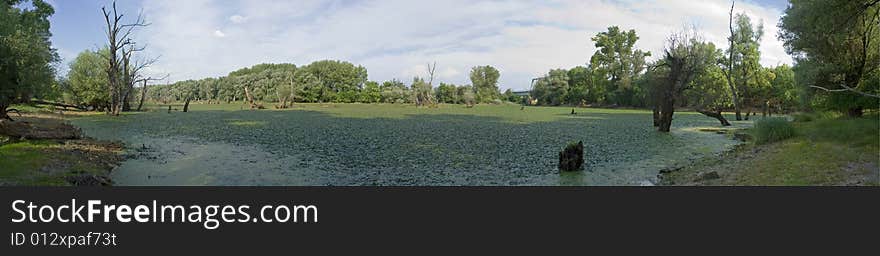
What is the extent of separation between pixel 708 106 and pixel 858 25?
32.4 m

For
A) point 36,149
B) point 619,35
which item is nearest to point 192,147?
point 36,149

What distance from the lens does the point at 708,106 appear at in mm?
44156

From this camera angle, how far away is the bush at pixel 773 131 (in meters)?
13.6

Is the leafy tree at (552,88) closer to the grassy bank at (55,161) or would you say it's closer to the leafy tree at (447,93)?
the leafy tree at (447,93)

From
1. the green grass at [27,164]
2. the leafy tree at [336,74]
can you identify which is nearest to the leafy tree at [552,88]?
the leafy tree at [336,74]

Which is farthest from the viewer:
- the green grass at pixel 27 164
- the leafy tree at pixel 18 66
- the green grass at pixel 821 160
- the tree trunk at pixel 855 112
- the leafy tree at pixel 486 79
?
the leafy tree at pixel 486 79

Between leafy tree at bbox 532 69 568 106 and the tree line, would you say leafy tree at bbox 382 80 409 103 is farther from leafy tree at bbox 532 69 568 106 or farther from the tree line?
leafy tree at bbox 532 69 568 106

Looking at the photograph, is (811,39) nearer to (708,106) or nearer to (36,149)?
(36,149)

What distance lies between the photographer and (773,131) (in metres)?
13.8

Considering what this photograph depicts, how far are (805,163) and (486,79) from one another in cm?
8868

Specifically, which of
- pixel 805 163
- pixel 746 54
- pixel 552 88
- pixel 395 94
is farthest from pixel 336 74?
pixel 805 163

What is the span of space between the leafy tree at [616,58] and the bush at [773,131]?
177ft

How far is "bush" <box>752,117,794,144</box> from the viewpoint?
13594 mm

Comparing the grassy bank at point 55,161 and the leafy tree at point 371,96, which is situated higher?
the leafy tree at point 371,96
